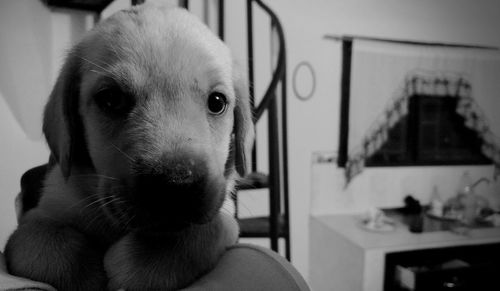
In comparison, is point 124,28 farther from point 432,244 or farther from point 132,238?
point 432,244

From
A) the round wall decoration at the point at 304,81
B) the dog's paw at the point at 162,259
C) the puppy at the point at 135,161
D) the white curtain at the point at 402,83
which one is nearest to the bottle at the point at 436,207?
the white curtain at the point at 402,83

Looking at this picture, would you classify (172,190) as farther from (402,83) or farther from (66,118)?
(402,83)

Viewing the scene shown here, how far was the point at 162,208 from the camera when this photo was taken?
2.29ft

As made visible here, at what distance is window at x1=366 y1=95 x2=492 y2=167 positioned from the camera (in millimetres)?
3853

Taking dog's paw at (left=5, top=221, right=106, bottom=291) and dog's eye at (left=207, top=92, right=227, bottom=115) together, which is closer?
dog's paw at (left=5, top=221, right=106, bottom=291)

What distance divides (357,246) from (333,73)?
165 cm

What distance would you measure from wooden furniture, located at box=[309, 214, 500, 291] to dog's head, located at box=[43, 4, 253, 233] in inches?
87.1

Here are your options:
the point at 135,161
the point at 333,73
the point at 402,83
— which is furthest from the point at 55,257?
the point at 402,83

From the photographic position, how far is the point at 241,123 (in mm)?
1228

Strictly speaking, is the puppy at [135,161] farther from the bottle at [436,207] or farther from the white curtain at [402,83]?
the bottle at [436,207]

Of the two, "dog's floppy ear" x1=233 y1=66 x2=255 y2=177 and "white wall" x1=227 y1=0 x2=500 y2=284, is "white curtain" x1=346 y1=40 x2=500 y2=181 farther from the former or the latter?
"dog's floppy ear" x1=233 y1=66 x2=255 y2=177

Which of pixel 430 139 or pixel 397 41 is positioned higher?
pixel 397 41

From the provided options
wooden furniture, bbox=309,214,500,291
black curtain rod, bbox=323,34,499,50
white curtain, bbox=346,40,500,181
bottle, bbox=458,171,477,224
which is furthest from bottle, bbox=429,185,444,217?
black curtain rod, bbox=323,34,499,50

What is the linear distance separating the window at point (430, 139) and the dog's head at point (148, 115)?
3.16m
